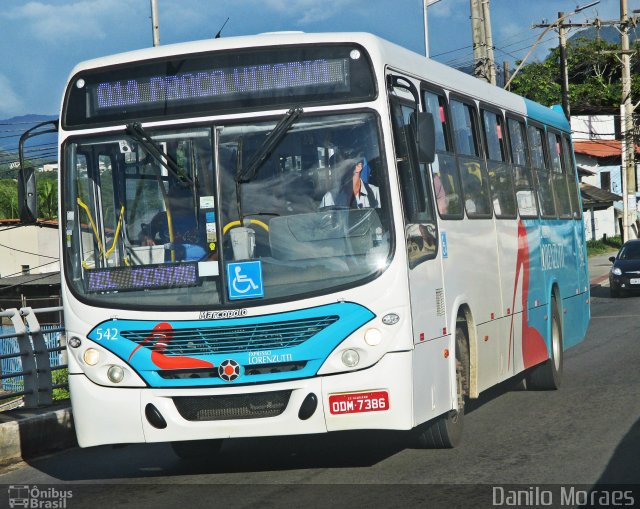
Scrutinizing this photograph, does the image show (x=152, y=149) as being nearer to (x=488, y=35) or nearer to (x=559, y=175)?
(x=559, y=175)

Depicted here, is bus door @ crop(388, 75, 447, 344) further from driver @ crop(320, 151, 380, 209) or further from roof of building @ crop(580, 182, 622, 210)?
roof of building @ crop(580, 182, 622, 210)

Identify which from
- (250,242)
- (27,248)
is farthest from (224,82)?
(27,248)

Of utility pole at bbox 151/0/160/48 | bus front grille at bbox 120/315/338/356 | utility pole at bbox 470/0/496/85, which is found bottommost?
bus front grille at bbox 120/315/338/356

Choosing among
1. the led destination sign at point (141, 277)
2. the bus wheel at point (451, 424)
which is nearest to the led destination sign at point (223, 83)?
the led destination sign at point (141, 277)

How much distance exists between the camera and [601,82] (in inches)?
3211

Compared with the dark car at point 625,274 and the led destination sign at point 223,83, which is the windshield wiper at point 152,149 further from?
the dark car at point 625,274

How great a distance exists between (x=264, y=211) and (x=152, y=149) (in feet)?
3.24

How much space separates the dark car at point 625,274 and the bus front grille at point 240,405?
2529 cm

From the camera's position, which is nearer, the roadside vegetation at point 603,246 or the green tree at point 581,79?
the roadside vegetation at point 603,246

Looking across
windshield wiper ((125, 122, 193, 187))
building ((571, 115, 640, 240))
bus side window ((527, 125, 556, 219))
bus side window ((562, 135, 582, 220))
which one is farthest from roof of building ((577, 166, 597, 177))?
windshield wiper ((125, 122, 193, 187))

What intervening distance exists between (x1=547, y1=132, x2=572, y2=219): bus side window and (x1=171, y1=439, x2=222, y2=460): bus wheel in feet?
21.1

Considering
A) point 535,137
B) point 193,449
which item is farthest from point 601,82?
point 193,449

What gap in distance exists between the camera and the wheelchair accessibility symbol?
8266 millimetres

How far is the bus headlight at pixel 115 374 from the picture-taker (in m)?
8.52
